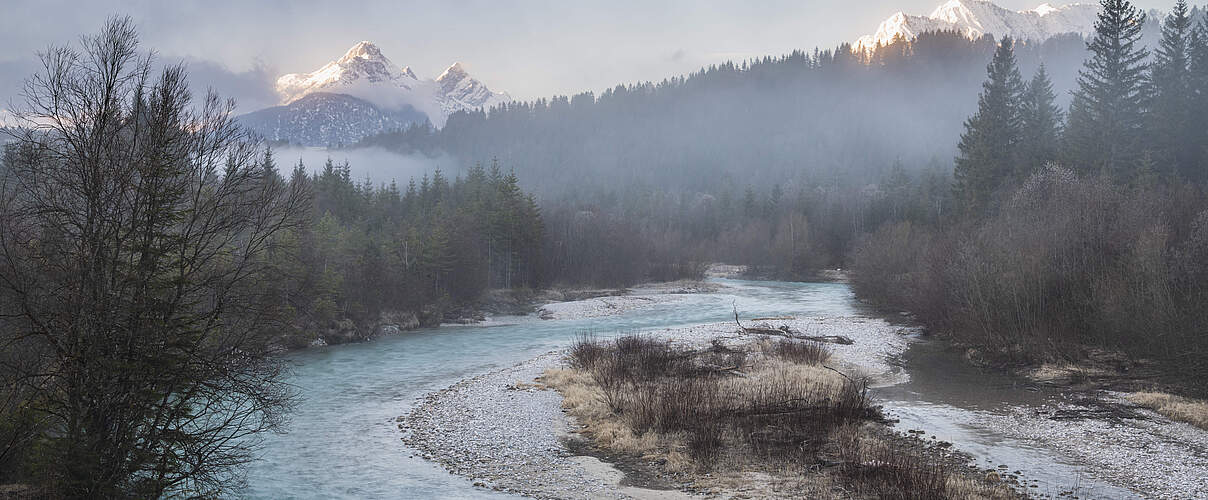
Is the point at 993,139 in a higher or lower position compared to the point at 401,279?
higher

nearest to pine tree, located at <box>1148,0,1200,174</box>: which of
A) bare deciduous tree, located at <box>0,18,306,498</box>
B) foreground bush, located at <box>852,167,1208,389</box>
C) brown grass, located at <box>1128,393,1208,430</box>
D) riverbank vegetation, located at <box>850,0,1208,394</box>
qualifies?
riverbank vegetation, located at <box>850,0,1208,394</box>

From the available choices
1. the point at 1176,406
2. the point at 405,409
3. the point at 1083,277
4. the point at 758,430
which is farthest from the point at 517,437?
the point at 1083,277

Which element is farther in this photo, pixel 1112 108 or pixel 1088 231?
pixel 1112 108

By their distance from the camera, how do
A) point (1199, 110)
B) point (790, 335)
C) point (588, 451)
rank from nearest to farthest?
1. point (588, 451)
2. point (790, 335)
3. point (1199, 110)

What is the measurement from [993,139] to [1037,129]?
11.6ft

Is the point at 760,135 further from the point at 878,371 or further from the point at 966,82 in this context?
the point at 878,371

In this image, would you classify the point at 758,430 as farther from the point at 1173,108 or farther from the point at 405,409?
the point at 1173,108

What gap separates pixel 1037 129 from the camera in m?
52.3

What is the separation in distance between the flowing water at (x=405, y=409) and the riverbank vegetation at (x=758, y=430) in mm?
2000

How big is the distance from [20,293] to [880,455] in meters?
15.7

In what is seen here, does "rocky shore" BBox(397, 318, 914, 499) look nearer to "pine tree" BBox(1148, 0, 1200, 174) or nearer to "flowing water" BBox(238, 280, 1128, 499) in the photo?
"flowing water" BBox(238, 280, 1128, 499)

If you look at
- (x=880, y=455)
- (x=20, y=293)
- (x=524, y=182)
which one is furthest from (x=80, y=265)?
(x=524, y=182)

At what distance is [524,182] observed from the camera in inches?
7254

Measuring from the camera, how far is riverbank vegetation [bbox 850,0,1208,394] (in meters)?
23.1
